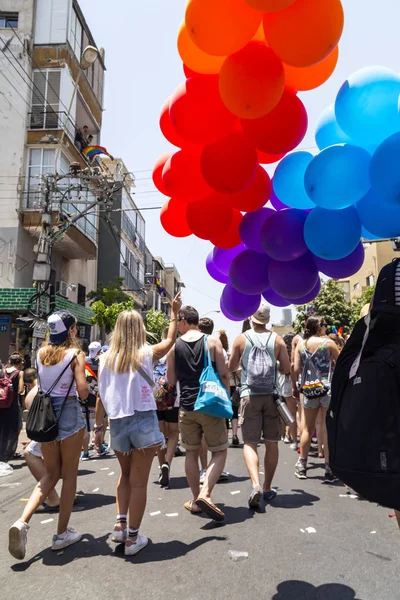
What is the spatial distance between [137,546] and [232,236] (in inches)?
94.4

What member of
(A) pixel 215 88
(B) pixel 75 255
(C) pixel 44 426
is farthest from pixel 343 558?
(B) pixel 75 255

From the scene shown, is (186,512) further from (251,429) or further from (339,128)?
(339,128)

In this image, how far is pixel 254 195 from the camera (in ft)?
11.1

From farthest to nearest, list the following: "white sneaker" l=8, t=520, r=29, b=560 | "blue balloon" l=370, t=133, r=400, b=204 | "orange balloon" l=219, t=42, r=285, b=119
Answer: "white sneaker" l=8, t=520, r=29, b=560
"orange balloon" l=219, t=42, r=285, b=119
"blue balloon" l=370, t=133, r=400, b=204

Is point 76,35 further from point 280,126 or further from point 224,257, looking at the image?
point 280,126

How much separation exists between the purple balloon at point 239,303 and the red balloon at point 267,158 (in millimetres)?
1041

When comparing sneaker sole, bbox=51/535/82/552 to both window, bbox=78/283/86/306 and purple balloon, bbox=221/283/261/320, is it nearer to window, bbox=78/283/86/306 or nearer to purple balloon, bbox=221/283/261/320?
purple balloon, bbox=221/283/261/320

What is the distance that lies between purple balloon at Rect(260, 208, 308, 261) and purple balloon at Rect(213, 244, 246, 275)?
0.61 meters

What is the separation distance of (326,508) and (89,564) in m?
2.32

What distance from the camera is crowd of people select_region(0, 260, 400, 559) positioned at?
387cm

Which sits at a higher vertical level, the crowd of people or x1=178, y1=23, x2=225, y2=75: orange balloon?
x1=178, y1=23, x2=225, y2=75: orange balloon

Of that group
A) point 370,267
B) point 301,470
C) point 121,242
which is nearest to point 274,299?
point 301,470

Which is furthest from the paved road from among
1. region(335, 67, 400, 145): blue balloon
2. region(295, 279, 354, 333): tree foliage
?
Answer: region(295, 279, 354, 333): tree foliage

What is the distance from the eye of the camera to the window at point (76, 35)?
75.2ft
